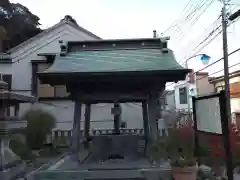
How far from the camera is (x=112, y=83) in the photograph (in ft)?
28.8

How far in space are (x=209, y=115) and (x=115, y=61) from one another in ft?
9.06

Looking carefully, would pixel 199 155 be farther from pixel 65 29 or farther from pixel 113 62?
pixel 65 29

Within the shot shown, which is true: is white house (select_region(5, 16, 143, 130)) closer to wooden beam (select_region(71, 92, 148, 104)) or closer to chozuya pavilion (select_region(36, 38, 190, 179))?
chozuya pavilion (select_region(36, 38, 190, 179))

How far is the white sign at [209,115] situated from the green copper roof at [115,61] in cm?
113

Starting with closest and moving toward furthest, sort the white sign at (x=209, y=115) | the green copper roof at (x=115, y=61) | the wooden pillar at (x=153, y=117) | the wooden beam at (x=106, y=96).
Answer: the white sign at (x=209, y=115) → the green copper roof at (x=115, y=61) → the wooden pillar at (x=153, y=117) → the wooden beam at (x=106, y=96)

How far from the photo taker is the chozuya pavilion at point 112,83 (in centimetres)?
801

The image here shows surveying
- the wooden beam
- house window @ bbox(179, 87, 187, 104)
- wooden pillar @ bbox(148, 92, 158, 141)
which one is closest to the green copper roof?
the wooden beam

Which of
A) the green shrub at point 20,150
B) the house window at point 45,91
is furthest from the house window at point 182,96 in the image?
the green shrub at point 20,150

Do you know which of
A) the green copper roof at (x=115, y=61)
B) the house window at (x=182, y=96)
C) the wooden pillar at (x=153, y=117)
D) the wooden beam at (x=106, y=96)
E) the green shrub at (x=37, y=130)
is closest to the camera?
the green copper roof at (x=115, y=61)

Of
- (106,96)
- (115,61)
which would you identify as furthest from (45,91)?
(115,61)

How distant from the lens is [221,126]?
7.14m

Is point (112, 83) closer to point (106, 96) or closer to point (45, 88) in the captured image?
point (106, 96)

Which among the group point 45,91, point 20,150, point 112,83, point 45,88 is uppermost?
point 45,88

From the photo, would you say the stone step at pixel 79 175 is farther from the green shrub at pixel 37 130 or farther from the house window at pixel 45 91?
the house window at pixel 45 91
